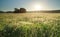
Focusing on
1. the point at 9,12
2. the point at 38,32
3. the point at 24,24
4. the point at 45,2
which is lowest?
the point at 38,32

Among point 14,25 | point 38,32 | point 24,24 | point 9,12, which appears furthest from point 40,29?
point 9,12

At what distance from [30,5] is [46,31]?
0.48 meters

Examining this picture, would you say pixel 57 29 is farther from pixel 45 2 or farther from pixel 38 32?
pixel 45 2

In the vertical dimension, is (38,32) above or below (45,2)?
below

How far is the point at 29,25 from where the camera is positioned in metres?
2.15

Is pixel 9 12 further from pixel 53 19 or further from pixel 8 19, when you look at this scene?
pixel 53 19

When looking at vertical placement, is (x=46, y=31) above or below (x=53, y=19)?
below

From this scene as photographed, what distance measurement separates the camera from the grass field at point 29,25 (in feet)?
6.97

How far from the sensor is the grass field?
6.97 ft

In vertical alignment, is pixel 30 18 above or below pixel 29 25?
above

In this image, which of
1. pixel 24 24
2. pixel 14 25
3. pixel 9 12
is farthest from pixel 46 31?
pixel 9 12

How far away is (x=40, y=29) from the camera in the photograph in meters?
2.16

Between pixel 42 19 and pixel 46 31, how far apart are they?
0.65 feet

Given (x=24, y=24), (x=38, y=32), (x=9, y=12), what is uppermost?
(x=9, y=12)
